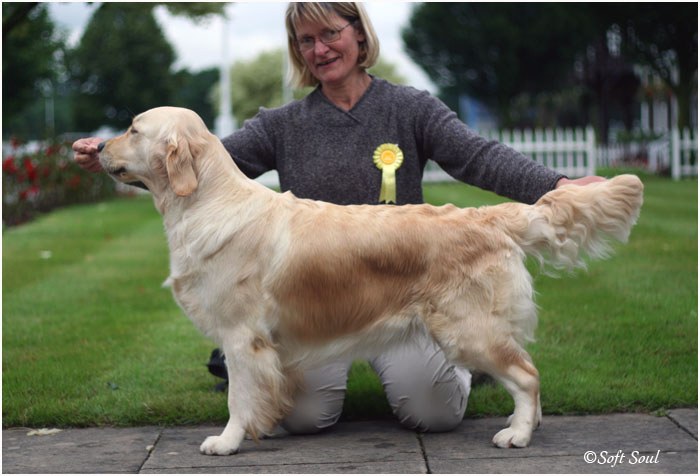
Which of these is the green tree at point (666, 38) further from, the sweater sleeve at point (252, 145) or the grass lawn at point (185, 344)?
the sweater sleeve at point (252, 145)

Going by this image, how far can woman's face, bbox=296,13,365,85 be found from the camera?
425cm

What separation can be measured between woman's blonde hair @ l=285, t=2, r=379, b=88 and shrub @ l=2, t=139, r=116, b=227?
10.8 m

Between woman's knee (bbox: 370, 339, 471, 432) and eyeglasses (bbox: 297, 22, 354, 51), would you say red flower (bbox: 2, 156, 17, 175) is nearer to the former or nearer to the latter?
eyeglasses (bbox: 297, 22, 354, 51)

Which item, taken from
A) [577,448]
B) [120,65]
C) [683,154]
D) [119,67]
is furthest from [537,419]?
[119,67]

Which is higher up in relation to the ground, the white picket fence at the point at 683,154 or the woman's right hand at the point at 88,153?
the woman's right hand at the point at 88,153

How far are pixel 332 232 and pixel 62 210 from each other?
1557 centimetres

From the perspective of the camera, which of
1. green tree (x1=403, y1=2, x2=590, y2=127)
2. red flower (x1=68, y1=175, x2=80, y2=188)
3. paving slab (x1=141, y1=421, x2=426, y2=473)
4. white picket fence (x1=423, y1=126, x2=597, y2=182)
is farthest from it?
green tree (x1=403, y1=2, x2=590, y2=127)

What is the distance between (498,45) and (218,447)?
134ft

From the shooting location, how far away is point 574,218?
3.54 meters

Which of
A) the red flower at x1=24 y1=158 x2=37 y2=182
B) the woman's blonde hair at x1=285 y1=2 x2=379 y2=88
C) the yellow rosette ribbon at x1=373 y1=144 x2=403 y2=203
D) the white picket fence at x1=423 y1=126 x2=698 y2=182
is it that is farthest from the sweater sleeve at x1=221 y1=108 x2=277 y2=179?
the white picket fence at x1=423 y1=126 x2=698 y2=182

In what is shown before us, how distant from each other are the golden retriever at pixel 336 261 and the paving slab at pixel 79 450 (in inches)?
15.3

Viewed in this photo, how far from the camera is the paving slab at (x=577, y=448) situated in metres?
3.35

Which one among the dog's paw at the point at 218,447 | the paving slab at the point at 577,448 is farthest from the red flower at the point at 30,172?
the paving slab at the point at 577,448

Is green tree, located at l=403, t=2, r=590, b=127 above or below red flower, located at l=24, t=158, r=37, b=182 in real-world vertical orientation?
above
